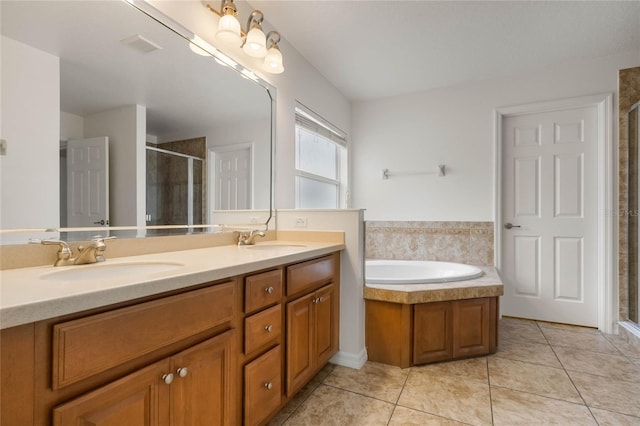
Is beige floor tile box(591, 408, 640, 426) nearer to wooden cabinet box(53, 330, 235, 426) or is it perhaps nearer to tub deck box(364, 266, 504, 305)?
tub deck box(364, 266, 504, 305)

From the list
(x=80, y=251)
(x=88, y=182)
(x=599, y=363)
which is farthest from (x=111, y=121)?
(x=599, y=363)

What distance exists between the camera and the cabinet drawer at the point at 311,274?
147 cm

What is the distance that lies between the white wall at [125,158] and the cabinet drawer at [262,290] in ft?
1.95

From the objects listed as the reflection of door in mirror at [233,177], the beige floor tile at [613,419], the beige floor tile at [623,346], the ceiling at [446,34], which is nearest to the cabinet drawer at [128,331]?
the reflection of door in mirror at [233,177]

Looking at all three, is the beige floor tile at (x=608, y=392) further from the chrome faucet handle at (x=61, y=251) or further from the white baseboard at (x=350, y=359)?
the chrome faucet handle at (x=61, y=251)

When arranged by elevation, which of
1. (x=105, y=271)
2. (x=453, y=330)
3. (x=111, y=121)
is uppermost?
(x=111, y=121)

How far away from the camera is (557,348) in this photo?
227cm

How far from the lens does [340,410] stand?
1.54 meters

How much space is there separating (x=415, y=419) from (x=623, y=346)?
1985 millimetres

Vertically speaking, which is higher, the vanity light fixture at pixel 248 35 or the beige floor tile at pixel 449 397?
the vanity light fixture at pixel 248 35

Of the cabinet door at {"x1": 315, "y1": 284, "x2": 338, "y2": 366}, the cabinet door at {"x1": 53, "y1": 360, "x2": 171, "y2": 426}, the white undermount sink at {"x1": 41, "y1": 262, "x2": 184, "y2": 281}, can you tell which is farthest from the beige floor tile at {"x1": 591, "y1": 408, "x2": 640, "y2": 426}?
the white undermount sink at {"x1": 41, "y1": 262, "x2": 184, "y2": 281}

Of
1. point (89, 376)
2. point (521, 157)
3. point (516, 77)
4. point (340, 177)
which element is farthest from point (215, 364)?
point (516, 77)

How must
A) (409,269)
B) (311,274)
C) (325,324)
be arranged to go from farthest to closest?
(409,269)
(325,324)
(311,274)

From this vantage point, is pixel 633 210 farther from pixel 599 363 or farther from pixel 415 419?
pixel 415 419
